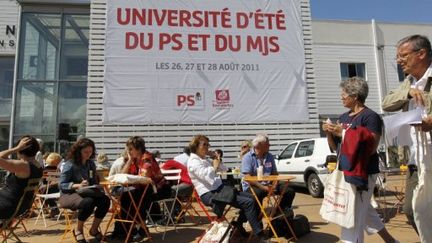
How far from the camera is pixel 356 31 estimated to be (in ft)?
63.8

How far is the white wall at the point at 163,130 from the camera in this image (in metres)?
11.5

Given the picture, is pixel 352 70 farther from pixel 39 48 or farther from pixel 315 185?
pixel 39 48

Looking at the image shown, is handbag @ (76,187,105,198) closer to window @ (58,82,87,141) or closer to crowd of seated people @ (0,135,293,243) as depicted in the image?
crowd of seated people @ (0,135,293,243)

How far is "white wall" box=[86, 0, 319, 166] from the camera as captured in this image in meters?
11.5

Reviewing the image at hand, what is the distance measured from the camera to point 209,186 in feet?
15.0

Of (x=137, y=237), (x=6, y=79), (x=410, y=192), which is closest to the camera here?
(x=410, y=192)

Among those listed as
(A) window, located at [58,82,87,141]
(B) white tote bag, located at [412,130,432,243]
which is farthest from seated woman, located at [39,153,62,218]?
(B) white tote bag, located at [412,130,432,243]

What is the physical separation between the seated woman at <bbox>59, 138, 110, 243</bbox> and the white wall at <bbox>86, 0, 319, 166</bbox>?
6.20 m

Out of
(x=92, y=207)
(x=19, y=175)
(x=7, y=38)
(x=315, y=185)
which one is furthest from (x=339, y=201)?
(x=7, y=38)

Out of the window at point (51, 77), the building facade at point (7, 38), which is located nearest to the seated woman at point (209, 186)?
the window at point (51, 77)

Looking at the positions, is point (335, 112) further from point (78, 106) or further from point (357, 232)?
point (357, 232)

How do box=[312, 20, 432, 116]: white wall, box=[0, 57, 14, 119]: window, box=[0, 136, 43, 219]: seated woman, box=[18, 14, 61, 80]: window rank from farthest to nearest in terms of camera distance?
box=[312, 20, 432, 116]: white wall
box=[0, 57, 14, 119]: window
box=[18, 14, 61, 80]: window
box=[0, 136, 43, 219]: seated woman

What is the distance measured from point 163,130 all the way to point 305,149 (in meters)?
4.40

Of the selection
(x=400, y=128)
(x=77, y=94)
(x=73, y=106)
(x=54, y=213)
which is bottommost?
(x=54, y=213)
